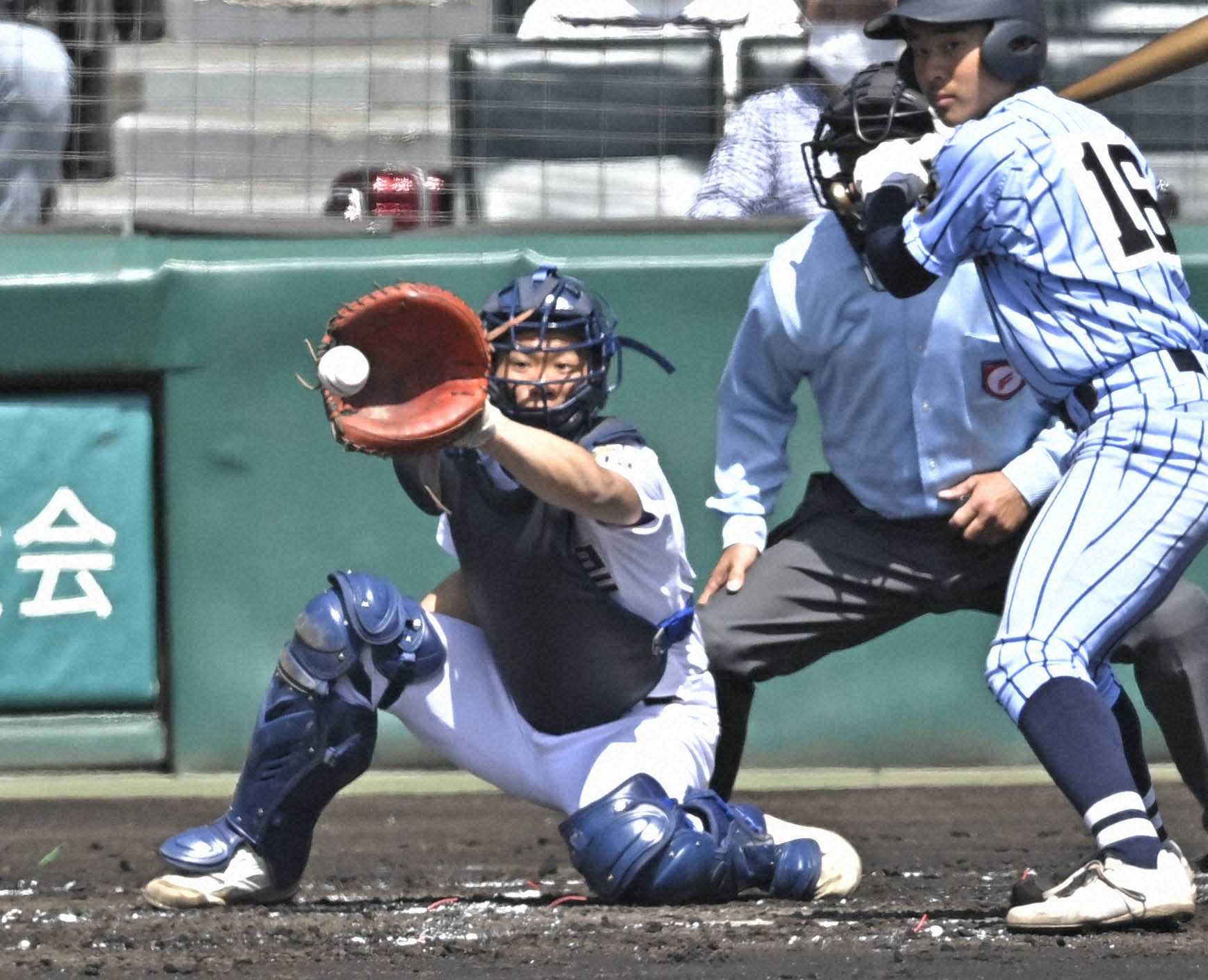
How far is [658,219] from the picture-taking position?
5.22 m

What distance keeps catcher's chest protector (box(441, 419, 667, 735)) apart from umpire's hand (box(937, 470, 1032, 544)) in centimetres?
62

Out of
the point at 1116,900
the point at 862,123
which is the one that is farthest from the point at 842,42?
the point at 1116,900

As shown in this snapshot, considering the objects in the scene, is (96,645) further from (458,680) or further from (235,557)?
(458,680)

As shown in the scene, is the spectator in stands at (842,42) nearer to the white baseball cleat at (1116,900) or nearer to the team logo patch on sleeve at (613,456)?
the team logo patch on sleeve at (613,456)

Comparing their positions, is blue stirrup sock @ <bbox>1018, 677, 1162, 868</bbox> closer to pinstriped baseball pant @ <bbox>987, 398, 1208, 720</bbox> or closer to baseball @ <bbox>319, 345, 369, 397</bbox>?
pinstriped baseball pant @ <bbox>987, 398, 1208, 720</bbox>

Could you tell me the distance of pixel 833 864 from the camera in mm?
3686

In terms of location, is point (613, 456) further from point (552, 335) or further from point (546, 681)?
point (546, 681)

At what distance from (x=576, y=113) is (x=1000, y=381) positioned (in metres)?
1.77

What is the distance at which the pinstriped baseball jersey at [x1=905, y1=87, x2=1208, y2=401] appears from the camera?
3248mm

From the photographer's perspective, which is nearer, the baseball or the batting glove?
the baseball

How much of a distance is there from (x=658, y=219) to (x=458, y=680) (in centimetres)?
187

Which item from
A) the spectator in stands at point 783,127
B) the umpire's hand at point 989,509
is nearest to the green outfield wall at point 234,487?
the spectator in stands at point 783,127

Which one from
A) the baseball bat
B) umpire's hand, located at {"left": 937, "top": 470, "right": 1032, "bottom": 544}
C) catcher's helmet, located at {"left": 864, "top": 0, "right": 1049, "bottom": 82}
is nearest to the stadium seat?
the baseball bat

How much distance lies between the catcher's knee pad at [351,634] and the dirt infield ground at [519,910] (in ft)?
1.36
